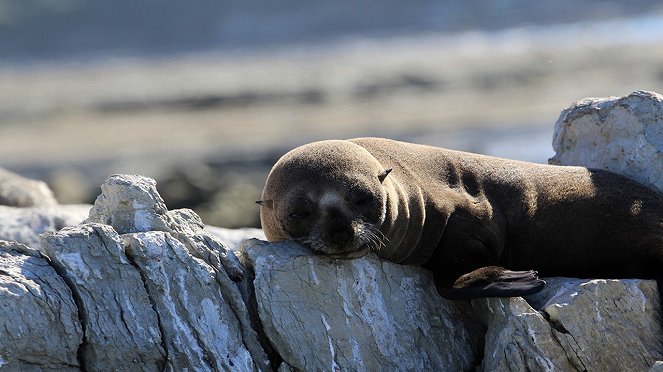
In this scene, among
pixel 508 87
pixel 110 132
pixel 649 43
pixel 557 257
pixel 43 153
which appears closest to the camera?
pixel 557 257

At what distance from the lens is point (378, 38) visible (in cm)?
5450

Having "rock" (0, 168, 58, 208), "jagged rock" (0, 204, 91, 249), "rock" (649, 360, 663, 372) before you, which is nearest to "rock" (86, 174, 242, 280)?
"jagged rock" (0, 204, 91, 249)

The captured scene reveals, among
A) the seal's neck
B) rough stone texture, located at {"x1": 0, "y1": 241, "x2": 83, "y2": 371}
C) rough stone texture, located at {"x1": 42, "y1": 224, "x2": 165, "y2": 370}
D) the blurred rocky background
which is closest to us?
rough stone texture, located at {"x1": 0, "y1": 241, "x2": 83, "y2": 371}

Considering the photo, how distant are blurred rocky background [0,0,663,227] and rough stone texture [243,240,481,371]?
1039 cm

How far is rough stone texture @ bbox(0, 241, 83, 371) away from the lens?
6.32m

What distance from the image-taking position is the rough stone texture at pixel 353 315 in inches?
279

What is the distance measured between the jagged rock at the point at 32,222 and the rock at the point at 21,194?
0.91m

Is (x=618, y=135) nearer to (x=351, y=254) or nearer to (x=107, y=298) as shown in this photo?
(x=351, y=254)

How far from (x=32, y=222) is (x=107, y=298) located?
10.8 ft

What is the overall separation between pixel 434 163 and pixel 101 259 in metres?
2.87

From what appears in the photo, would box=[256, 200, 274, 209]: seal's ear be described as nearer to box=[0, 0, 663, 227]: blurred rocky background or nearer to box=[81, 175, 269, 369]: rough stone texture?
box=[81, 175, 269, 369]: rough stone texture

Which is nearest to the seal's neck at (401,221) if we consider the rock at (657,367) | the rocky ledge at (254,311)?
the rocky ledge at (254,311)

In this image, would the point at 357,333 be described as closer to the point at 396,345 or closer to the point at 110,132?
the point at 396,345

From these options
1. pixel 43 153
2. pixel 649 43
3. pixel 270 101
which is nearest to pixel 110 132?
pixel 43 153
